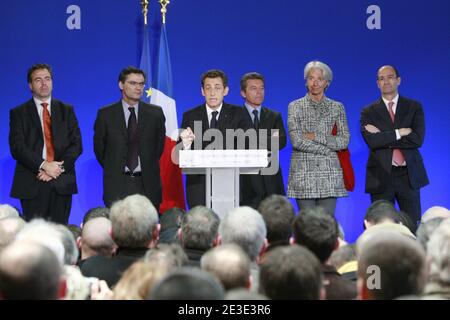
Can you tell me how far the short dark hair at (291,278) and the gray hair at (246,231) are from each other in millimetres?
909

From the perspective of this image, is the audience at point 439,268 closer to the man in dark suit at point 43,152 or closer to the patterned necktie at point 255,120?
the patterned necktie at point 255,120

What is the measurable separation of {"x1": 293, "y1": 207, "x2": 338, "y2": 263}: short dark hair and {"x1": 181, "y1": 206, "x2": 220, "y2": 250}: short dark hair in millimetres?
500

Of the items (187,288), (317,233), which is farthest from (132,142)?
(187,288)

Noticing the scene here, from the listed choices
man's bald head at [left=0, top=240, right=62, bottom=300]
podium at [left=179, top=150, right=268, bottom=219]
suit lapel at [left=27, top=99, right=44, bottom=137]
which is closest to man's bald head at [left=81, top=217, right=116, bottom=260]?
podium at [left=179, top=150, right=268, bottom=219]

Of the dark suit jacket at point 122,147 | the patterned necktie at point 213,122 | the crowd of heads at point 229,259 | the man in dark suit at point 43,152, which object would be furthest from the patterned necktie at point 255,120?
the crowd of heads at point 229,259

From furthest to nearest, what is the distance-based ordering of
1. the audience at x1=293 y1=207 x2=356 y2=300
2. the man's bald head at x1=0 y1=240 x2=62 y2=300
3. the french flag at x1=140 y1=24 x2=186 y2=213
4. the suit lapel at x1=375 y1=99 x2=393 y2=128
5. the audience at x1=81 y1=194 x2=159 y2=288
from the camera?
the french flag at x1=140 y1=24 x2=186 y2=213
the suit lapel at x1=375 y1=99 x2=393 y2=128
the audience at x1=81 y1=194 x2=159 y2=288
the audience at x1=293 y1=207 x2=356 y2=300
the man's bald head at x1=0 y1=240 x2=62 y2=300

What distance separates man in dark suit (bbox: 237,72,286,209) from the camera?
6.21 m

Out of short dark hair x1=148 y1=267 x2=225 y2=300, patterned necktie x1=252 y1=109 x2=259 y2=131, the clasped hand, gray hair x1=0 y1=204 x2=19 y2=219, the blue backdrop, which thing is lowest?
short dark hair x1=148 y1=267 x2=225 y2=300

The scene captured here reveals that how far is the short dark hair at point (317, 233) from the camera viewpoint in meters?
3.30

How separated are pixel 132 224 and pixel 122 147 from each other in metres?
2.42

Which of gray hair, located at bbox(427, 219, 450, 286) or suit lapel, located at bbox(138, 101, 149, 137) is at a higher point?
suit lapel, located at bbox(138, 101, 149, 137)

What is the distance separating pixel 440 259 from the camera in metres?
2.71

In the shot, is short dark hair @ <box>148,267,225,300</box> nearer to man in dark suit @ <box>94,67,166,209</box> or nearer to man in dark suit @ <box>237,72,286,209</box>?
man in dark suit @ <box>94,67,166,209</box>

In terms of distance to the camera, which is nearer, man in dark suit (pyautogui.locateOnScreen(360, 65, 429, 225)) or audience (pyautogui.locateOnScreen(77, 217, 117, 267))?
audience (pyautogui.locateOnScreen(77, 217, 117, 267))
